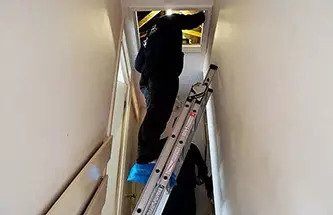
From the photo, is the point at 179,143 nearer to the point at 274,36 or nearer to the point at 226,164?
the point at 226,164

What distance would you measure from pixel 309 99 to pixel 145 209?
1.24 metres

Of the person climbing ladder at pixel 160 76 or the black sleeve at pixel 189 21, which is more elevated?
the black sleeve at pixel 189 21

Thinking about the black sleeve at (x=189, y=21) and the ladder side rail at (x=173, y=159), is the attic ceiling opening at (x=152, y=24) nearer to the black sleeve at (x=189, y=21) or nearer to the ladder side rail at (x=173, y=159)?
the black sleeve at (x=189, y=21)

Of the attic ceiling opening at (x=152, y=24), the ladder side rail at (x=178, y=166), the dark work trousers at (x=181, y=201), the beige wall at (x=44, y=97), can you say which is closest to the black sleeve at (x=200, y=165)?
the dark work trousers at (x=181, y=201)

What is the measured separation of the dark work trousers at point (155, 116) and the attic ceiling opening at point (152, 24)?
50 centimetres

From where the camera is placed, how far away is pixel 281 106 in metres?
0.96

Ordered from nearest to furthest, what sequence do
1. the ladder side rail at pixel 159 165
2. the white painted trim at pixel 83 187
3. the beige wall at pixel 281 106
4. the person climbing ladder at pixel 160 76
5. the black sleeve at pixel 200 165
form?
the beige wall at pixel 281 106, the white painted trim at pixel 83 187, the ladder side rail at pixel 159 165, the person climbing ladder at pixel 160 76, the black sleeve at pixel 200 165

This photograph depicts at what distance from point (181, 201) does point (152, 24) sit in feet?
4.11

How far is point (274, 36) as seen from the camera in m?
1.03

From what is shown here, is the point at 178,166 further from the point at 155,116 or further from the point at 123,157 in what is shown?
the point at 123,157

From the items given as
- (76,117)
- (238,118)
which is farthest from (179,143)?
(76,117)

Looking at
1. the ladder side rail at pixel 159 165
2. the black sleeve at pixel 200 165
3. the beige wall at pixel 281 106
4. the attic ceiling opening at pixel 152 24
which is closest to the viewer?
the beige wall at pixel 281 106

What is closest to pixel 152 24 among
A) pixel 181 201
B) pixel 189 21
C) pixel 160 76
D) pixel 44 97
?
pixel 189 21

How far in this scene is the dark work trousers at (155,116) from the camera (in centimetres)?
237
